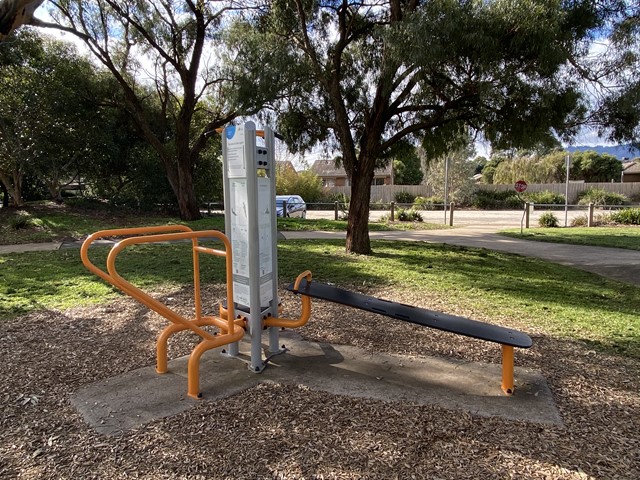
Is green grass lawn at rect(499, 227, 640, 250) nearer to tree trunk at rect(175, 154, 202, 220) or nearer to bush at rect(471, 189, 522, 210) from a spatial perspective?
tree trunk at rect(175, 154, 202, 220)

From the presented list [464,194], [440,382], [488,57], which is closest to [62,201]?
[488,57]

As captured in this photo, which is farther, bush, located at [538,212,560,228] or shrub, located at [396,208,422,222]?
shrub, located at [396,208,422,222]

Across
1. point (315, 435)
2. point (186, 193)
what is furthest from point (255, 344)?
point (186, 193)

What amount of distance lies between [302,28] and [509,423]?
8395 millimetres

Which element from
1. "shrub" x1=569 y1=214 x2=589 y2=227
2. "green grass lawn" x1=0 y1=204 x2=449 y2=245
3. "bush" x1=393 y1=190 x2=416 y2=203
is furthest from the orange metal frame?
"bush" x1=393 y1=190 x2=416 y2=203

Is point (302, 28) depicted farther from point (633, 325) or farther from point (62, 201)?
point (62, 201)

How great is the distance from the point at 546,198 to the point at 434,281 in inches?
1228

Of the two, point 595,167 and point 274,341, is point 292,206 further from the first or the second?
point 595,167

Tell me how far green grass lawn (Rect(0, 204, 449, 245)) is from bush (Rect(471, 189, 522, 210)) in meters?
17.5

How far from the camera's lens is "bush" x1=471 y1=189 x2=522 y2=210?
34.3m

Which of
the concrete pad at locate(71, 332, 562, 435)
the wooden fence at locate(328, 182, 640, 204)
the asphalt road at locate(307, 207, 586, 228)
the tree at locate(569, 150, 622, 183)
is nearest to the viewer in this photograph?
the concrete pad at locate(71, 332, 562, 435)

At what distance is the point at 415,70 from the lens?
7789mm

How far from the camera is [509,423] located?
9.62ft

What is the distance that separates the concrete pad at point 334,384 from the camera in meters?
3.08
